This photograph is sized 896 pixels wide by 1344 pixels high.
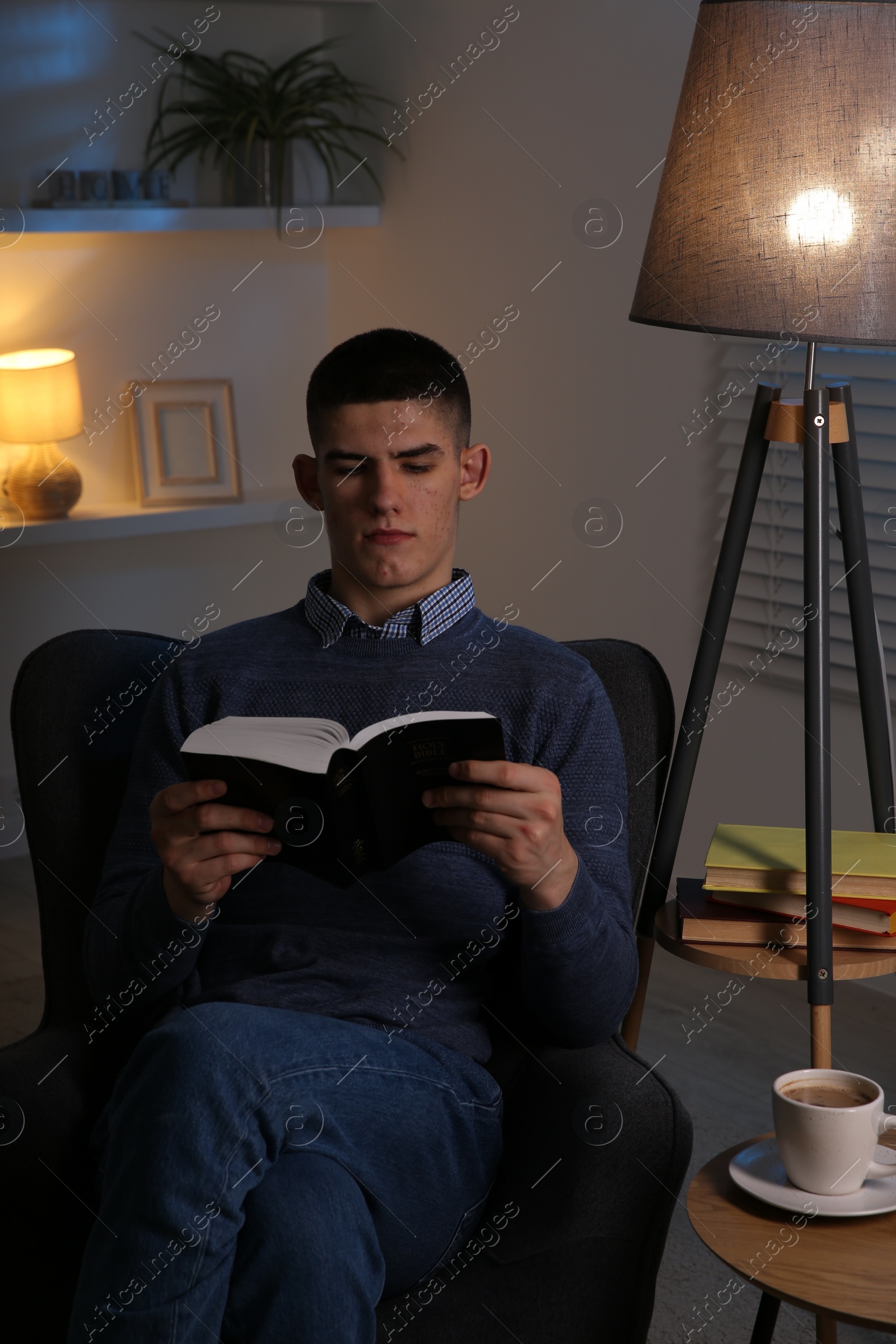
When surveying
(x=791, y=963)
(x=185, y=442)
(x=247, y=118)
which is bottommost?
(x=791, y=963)

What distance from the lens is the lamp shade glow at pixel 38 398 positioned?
3.20 m

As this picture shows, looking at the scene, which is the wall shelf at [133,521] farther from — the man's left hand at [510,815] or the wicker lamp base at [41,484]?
the man's left hand at [510,815]

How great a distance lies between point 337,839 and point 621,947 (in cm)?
35

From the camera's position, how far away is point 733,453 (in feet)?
9.30

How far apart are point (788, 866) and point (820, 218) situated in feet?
2.23

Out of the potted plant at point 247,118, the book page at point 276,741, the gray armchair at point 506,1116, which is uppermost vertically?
the potted plant at point 247,118

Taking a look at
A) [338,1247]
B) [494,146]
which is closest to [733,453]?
[494,146]

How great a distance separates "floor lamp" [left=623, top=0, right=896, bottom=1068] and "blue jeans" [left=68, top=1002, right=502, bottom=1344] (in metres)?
0.46

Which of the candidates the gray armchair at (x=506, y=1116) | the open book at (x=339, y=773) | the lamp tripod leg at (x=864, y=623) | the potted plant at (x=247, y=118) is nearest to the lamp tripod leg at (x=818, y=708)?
the lamp tripod leg at (x=864, y=623)

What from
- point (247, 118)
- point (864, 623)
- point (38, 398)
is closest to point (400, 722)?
point (864, 623)

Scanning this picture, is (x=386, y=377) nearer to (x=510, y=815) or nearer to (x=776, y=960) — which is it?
(x=510, y=815)

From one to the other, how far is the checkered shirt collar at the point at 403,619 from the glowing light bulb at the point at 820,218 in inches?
19.8

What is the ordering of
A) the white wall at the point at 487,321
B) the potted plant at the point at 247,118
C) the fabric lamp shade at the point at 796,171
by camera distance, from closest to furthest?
the fabric lamp shade at the point at 796,171, the white wall at the point at 487,321, the potted plant at the point at 247,118

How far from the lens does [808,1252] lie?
3.56 feet
